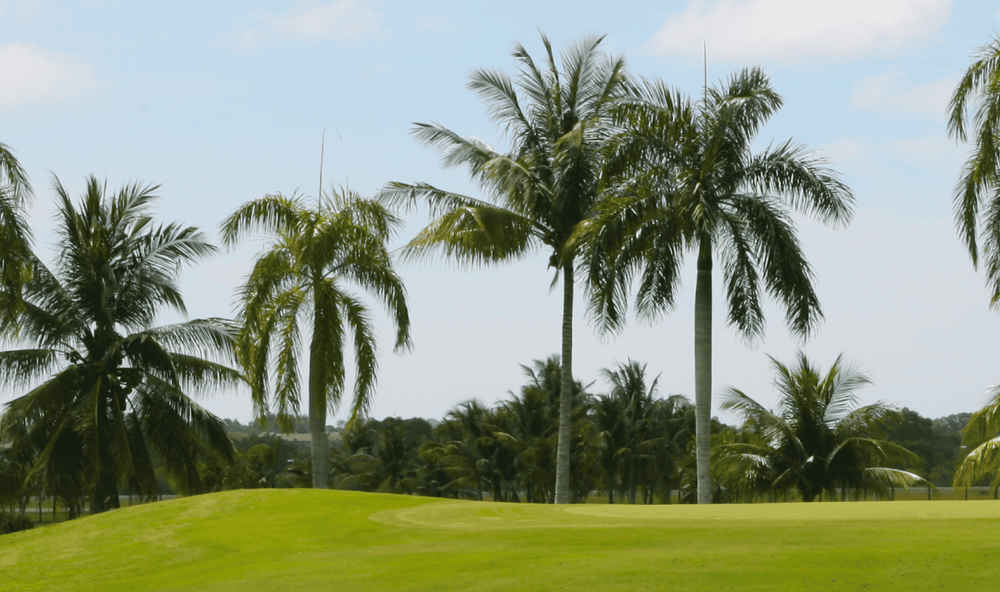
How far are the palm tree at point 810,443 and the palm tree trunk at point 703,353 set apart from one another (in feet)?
28.9

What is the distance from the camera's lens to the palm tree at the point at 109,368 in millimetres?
21422

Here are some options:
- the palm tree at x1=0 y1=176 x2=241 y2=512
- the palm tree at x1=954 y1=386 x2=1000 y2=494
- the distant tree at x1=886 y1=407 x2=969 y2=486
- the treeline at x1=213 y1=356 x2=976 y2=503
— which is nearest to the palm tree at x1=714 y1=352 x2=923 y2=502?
the palm tree at x1=954 y1=386 x2=1000 y2=494

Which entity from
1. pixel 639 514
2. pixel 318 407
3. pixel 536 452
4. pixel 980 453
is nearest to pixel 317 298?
pixel 318 407

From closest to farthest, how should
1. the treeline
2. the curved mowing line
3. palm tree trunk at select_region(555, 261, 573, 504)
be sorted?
the curved mowing line → palm tree trunk at select_region(555, 261, 573, 504) → the treeline

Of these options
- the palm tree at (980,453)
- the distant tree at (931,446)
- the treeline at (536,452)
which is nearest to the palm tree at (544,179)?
the palm tree at (980,453)

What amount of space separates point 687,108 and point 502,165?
4.58m

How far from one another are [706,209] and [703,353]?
3.13 meters

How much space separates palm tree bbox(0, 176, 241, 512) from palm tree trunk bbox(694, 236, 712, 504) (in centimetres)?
1076

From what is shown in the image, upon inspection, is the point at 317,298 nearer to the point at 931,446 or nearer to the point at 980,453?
the point at 980,453

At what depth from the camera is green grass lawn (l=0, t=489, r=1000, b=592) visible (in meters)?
7.79

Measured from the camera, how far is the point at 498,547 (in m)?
9.59

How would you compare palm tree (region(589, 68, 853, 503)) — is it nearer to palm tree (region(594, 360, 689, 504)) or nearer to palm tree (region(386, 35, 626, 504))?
palm tree (region(386, 35, 626, 504))

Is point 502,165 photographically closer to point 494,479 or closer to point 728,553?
point 728,553

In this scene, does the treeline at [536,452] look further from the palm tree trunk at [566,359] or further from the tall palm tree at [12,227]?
the tall palm tree at [12,227]
